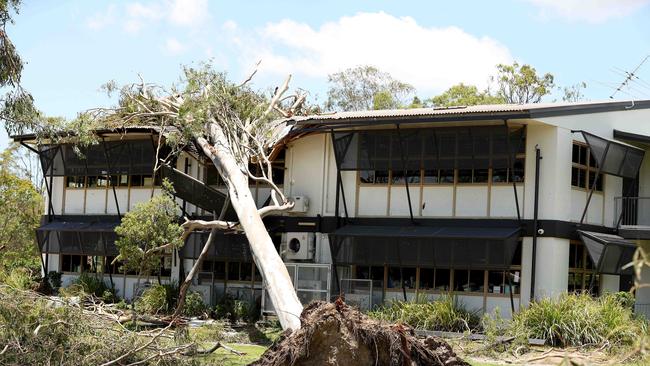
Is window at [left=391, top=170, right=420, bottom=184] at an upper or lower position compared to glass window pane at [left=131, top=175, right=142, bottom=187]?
upper

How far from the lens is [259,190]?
94.9 feet

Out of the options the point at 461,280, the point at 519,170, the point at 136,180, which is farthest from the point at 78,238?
the point at 519,170

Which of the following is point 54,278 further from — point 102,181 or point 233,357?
point 233,357

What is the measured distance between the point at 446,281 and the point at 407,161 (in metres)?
3.36

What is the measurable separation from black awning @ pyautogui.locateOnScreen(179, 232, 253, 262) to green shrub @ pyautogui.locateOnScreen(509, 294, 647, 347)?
906 centimetres

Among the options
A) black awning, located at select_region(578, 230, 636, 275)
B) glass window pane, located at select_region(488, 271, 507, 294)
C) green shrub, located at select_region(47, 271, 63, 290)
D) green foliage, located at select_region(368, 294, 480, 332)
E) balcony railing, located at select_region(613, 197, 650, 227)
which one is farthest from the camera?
green shrub, located at select_region(47, 271, 63, 290)

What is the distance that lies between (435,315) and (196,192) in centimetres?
814

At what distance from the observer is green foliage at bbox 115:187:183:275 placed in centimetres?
2495

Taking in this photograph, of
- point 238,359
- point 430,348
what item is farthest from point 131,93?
point 430,348

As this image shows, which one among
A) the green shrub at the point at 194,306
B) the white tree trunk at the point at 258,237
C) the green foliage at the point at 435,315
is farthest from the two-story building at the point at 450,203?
the white tree trunk at the point at 258,237

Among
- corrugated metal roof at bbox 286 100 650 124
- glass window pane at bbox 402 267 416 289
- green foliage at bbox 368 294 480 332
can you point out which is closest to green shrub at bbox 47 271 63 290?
corrugated metal roof at bbox 286 100 650 124

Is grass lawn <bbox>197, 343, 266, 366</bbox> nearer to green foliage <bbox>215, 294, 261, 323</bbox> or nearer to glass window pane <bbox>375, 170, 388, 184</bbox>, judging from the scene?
green foliage <bbox>215, 294, 261, 323</bbox>

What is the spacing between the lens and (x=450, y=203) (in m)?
25.6

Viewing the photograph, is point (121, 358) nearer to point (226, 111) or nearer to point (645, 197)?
point (226, 111)
